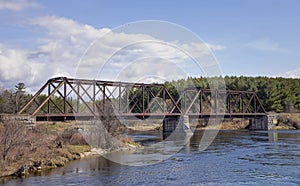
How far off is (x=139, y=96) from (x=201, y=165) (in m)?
93.7

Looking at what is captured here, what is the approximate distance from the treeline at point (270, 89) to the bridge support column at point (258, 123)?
13218mm

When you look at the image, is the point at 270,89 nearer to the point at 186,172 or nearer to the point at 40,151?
the point at 186,172

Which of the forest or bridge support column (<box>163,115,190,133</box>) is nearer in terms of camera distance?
bridge support column (<box>163,115,190,133</box>)

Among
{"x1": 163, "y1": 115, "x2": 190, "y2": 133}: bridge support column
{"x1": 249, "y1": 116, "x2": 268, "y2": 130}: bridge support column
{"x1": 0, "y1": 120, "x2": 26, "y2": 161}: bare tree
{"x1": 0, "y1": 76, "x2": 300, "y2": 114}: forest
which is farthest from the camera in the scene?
{"x1": 0, "y1": 76, "x2": 300, "y2": 114}: forest

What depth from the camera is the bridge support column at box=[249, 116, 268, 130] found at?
11221 centimetres

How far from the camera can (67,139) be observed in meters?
46.8

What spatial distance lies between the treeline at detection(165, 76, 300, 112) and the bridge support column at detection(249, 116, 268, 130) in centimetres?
1322

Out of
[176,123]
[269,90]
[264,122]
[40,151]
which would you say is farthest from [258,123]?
[40,151]

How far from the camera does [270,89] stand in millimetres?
126062

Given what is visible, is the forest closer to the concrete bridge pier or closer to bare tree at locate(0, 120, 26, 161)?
the concrete bridge pier

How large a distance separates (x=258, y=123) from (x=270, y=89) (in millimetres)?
16826

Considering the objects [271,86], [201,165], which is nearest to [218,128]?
[271,86]

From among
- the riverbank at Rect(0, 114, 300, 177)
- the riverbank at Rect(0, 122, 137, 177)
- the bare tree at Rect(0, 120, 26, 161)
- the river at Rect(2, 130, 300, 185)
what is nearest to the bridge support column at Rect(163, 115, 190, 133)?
the riverbank at Rect(0, 114, 300, 177)

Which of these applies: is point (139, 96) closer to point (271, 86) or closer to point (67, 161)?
point (271, 86)
